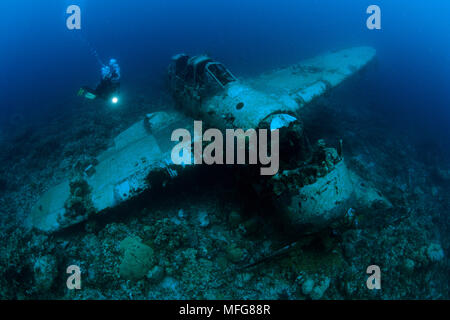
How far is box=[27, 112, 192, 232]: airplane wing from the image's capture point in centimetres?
561

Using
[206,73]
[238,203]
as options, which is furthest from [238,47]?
[238,203]

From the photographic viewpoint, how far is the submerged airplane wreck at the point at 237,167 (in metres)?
4.23

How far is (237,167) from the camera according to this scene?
5.20 m

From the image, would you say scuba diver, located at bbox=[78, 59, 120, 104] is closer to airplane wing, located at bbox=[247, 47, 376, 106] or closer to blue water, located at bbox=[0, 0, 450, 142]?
blue water, located at bbox=[0, 0, 450, 142]

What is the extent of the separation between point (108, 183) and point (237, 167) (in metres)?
3.39

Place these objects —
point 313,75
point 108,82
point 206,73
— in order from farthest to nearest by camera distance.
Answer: point 313,75
point 108,82
point 206,73

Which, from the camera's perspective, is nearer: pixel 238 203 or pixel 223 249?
pixel 223 249

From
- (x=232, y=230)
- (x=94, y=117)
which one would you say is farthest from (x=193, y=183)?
(x=94, y=117)

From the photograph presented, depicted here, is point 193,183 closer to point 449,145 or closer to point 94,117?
point 94,117

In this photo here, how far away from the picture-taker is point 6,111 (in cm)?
1678

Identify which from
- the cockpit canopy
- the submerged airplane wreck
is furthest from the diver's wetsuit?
the cockpit canopy

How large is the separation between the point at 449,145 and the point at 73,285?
1513 centimetres

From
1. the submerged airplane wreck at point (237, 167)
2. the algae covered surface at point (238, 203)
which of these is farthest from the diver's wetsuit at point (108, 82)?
the submerged airplane wreck at point (237, 167)

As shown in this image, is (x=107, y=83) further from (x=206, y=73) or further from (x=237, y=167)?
(x=237, y=167)
